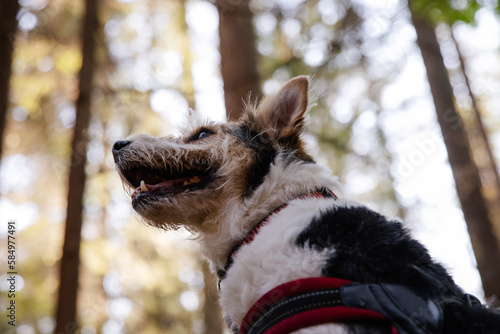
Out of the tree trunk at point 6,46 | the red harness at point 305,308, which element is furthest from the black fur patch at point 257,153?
the tree trunk at point 6,46

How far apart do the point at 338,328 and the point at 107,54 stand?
10371mm

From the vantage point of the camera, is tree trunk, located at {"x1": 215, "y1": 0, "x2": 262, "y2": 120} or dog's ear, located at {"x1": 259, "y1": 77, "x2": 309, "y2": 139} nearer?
dog's ear, located at {"x1": 259, "y1": 77, "x2": 309, "y2": 139}

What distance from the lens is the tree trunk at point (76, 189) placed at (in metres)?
6.71

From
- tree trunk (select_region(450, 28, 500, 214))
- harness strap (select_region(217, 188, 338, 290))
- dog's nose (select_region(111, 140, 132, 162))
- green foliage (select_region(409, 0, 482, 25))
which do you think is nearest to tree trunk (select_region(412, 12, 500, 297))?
green foliage (select_region(409, 0, 482, 25))

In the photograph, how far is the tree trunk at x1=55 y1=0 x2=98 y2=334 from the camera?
671cm

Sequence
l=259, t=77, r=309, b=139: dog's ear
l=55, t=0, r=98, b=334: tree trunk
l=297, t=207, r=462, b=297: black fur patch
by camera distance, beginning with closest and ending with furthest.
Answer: l=297, t=207, r=462, b=297: black fur patch
l=259, t=77, r=309, b=139: dog's ear
l=55, t=0, r=98, b=334: tree trunk

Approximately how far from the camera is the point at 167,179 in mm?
3332

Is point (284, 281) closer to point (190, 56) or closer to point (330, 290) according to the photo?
point (330, 290)

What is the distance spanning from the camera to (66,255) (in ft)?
23.4

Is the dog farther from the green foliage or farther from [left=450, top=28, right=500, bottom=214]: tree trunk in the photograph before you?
[left=450, top=28, right=500, bottom=214]: tree trunk

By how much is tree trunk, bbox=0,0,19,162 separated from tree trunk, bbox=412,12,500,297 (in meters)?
7.07

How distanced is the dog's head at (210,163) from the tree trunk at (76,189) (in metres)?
4.37

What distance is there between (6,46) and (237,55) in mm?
3199

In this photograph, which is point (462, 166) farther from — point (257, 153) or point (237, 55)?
point (257, 153)
